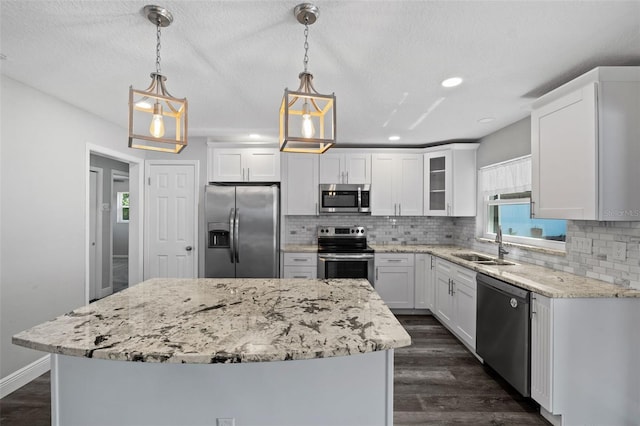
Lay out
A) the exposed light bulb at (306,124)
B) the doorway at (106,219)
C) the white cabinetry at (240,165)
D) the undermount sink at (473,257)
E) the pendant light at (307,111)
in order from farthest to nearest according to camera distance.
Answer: the white cabinetry at (240,165) → the doorway at (106,219) → the undermount sink at (473,257) → the exposed light bulb at (306,124) → the pendant light at (307,111)

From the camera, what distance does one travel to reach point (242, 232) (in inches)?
153

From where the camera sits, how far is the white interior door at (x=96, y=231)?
460cm

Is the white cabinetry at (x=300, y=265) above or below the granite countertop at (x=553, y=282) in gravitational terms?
below

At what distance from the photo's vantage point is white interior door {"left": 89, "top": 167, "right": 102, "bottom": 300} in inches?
181

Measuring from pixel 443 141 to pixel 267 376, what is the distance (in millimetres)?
3974

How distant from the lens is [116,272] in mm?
6902

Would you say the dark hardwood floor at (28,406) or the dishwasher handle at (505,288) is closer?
the dark hardwood floor at (28,406)

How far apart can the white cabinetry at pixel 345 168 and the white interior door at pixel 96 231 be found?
3367mm

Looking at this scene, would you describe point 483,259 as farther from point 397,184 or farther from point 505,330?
point 397,184

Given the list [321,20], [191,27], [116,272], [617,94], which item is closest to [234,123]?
[191,27]

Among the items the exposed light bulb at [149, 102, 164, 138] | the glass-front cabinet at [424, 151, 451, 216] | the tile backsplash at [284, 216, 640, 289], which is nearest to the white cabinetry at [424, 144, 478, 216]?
the glass-front cabinet at [424, 151, 451, 216]

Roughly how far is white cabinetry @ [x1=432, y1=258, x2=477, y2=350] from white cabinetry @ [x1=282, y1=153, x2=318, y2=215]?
1882 mm

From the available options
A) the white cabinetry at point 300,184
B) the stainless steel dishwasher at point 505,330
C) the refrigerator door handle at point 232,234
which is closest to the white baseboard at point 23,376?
the refrigerator door handle at point 232,234

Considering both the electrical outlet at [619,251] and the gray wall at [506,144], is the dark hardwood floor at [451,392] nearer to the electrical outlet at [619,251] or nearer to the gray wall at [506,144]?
the electrical outlet at [619,251]
